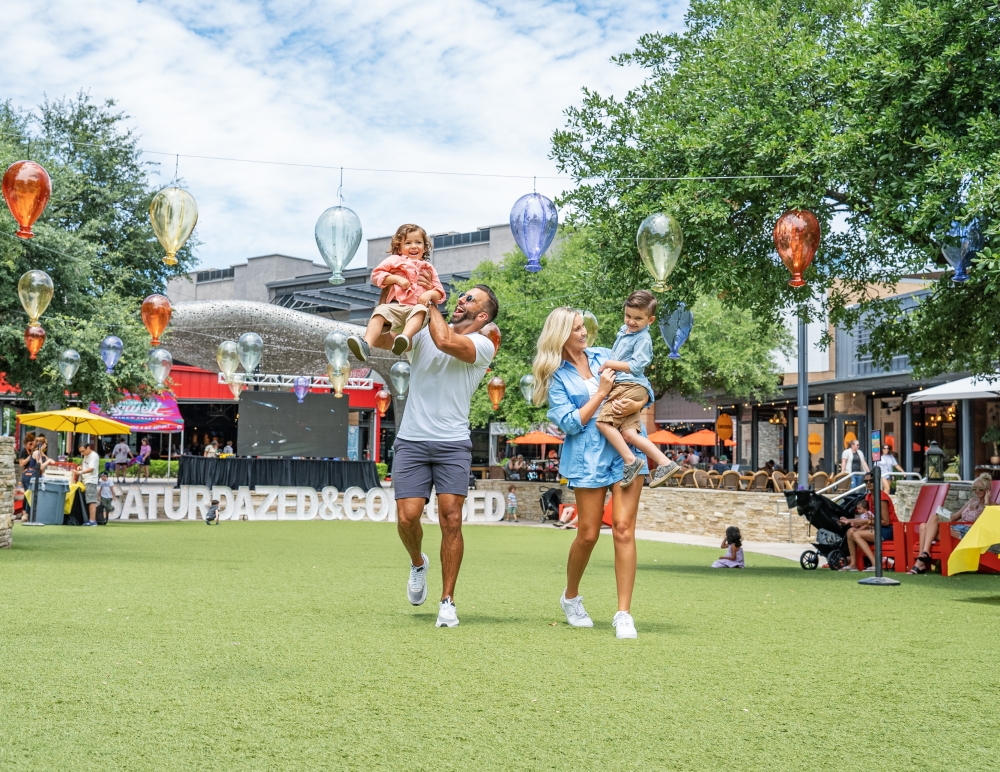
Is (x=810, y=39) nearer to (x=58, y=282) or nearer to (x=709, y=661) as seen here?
(x=709, y=661)

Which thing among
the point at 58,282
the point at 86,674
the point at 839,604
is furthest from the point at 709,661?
the point at 58,282

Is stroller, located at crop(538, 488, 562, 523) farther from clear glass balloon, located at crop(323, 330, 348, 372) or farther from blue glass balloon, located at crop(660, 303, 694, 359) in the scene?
blue glass balloon, located at crop(660, 303, 694, 359)

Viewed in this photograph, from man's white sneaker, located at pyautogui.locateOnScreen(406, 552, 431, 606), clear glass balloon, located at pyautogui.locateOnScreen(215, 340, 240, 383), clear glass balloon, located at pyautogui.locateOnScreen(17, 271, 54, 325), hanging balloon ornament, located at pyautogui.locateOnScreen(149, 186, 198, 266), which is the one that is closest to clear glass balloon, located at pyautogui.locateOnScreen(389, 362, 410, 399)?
clear glass balloon, located at pyautogui.locateOnScreen(215, 340, 240, 383)

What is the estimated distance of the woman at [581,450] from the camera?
5.10 meters

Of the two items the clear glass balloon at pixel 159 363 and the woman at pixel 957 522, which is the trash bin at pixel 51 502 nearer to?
the clear glass balloon at pixel 159 363

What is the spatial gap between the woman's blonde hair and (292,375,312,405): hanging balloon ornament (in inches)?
973

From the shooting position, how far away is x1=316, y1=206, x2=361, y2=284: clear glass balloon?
1031 centimetres

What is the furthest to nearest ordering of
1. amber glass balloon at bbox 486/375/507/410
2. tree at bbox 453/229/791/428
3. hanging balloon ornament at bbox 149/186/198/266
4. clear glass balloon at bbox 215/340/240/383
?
1. tree at bbox 453/229/791/428
2. amber glass balloon at bbox 486/375/507/410
3. clear glass balloon at bbox 215/340/240/383
4. hanging balloon ornament at bbox 149/186/198/266

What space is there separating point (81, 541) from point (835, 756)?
1191cm

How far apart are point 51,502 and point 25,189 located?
9361mm

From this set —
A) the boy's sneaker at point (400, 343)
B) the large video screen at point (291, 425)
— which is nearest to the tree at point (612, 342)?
the large video screen at point (291, 425)

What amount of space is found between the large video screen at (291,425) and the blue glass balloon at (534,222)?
20597mm

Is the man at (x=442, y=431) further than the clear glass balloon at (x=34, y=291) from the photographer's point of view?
No

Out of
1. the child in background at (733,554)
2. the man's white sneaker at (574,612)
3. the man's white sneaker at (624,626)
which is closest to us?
the man's white sneaker at (624,626)
